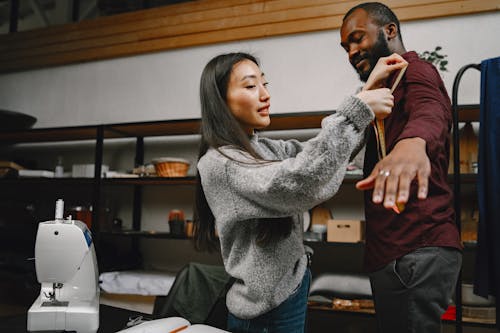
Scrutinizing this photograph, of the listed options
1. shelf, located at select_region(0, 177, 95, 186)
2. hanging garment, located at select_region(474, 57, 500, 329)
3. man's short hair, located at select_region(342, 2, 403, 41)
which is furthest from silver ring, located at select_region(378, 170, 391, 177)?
shelf, located at select_region(0, 177, 95, 186)

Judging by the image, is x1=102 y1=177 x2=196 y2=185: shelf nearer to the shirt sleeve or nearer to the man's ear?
the man's ear

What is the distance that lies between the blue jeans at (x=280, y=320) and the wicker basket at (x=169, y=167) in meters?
2.19

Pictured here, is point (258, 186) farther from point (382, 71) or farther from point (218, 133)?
point (382, 71)

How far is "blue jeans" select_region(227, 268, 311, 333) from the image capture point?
1187mm

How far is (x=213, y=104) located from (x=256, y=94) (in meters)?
0.13

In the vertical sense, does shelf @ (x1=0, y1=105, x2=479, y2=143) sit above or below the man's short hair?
below

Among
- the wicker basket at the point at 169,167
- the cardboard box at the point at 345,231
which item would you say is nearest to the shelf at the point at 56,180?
the wicker basket at the point at 169,167

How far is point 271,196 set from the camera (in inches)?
40.4

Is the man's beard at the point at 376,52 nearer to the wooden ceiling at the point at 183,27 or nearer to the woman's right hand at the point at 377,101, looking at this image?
the woman's right hand at the point at 377,101

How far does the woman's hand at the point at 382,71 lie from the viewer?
116 cm

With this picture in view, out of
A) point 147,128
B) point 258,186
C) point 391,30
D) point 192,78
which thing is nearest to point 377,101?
point 258,186

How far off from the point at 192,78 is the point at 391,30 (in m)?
2.52

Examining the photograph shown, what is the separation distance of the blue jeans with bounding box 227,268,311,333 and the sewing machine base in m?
0.38

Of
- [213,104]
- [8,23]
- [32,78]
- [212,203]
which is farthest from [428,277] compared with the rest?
[8,23]
